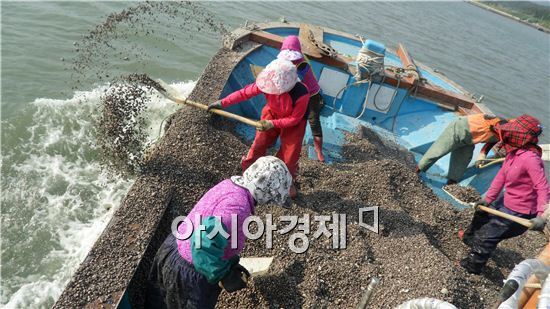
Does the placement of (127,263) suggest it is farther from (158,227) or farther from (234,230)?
(234,230)

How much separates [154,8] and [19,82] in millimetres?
5218

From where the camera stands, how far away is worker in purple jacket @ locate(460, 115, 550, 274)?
3496 millimetres

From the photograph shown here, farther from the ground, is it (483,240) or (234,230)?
(234,230)

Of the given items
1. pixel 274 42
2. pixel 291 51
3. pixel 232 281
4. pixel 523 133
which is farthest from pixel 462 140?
pixel 232 281

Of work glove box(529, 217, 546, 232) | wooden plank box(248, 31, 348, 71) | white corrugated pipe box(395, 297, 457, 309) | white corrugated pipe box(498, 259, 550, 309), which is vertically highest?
white corrugated pipe box(498, 259, 550, 309)

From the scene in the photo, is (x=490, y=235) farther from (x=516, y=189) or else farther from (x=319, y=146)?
(x=319, y=146)

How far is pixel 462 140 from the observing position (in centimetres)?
510

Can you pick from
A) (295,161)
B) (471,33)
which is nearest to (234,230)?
(295,161)

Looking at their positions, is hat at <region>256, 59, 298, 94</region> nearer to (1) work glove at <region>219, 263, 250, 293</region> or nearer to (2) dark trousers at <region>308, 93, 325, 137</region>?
(2) dark trousers at <region>308, 93, 325, 137</region>

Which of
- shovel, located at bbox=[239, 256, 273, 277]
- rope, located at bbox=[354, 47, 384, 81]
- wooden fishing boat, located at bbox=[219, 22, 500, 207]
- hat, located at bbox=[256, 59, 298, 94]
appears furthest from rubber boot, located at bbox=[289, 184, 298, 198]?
rope, located at bbox=[354, 47, 384, 81]

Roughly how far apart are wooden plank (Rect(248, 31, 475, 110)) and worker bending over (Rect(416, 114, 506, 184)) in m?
1.57

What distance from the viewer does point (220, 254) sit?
2.23 metres

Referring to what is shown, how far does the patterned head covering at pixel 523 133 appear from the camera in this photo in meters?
3.56

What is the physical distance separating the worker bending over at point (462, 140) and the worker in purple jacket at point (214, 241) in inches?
139
